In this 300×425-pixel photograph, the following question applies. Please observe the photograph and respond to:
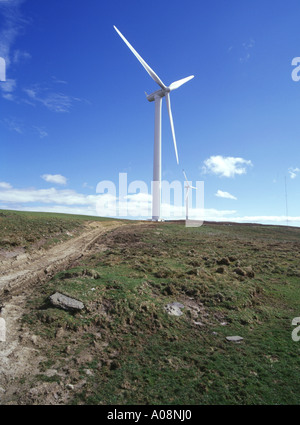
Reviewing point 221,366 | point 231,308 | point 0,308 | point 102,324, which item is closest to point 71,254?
point 0,308

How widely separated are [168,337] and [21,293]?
8423 mm

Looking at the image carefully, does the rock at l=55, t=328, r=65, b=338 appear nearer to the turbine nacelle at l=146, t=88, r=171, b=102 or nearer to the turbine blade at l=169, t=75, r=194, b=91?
the turbine nacelle at l=146, t=88, r=171, b=102

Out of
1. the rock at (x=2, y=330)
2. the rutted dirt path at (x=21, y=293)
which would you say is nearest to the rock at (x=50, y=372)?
the rutted dirt path at (x=21, y=293)

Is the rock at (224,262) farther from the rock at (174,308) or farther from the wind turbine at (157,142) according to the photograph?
the wind turbine at (157,142)

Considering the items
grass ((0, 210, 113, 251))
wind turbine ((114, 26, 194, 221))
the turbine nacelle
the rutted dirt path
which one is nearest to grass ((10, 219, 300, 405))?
the rutted dirt path

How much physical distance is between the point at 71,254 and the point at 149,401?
18473 mm

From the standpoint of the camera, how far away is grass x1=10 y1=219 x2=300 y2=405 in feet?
25.2

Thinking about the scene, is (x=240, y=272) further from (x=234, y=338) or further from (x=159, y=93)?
(x=159, y=93)

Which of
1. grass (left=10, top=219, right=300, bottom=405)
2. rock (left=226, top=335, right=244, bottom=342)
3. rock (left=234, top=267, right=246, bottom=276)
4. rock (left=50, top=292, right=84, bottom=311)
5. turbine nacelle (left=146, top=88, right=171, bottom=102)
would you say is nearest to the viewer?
grass (left=10, top=219, right=300, bottom=405)

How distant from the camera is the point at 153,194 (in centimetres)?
5991

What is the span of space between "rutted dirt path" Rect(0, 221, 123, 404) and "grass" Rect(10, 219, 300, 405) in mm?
490

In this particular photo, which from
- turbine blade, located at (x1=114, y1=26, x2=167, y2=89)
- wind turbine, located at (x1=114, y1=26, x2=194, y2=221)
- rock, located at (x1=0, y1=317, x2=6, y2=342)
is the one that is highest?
turbine blade, located at (x1=114, y1=26, x2=167, y2=89)

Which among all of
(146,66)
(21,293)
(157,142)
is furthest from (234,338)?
(146,66)

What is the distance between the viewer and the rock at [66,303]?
1138cm
